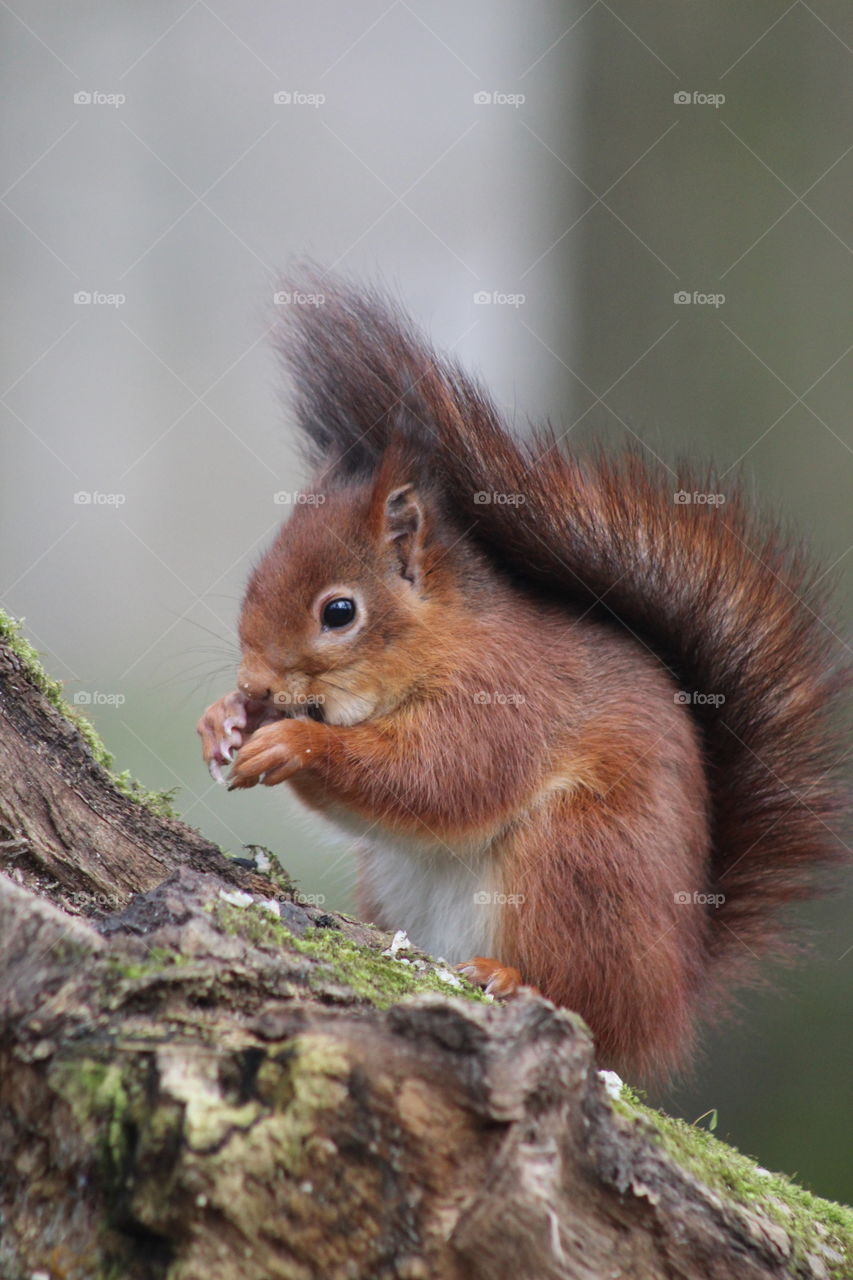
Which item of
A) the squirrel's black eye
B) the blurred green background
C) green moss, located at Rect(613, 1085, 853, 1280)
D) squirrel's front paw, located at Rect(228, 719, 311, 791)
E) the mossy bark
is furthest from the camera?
the blurred green background

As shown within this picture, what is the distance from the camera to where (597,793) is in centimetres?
187

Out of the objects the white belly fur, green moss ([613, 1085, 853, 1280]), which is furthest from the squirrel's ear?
green moss ([613, 1085, 853, 1280])

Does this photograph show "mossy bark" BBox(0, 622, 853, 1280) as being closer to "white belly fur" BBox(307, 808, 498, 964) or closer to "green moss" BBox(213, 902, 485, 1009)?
"green moss" BBox(213, 902, 485, 1009)

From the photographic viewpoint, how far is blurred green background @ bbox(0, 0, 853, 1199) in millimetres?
2799

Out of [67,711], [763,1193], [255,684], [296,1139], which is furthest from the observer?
[255,684]

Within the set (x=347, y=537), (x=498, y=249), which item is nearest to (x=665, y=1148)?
(x=347, y=537)

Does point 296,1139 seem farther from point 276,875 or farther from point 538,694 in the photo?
point 538,694

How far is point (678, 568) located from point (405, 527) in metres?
0.48

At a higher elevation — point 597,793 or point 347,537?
point 347,537

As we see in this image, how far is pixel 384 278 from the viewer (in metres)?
2.55

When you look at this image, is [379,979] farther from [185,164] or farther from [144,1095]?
[185,164]

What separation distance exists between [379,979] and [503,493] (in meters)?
0.98

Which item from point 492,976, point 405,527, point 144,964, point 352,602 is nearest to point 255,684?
point 352,602

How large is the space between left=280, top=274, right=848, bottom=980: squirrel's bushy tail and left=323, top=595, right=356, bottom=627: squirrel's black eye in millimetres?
286
